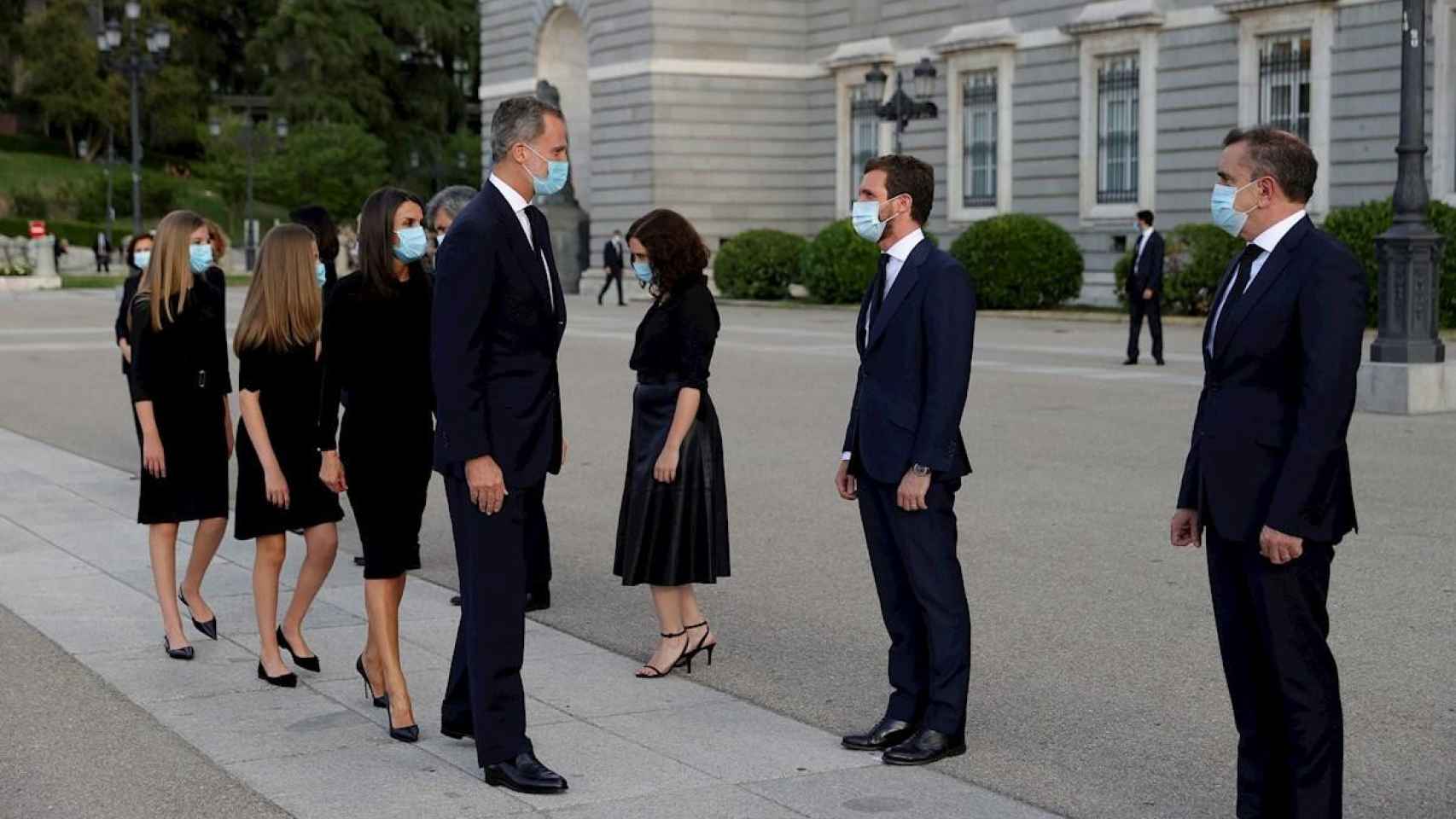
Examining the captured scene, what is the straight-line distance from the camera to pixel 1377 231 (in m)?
29.8

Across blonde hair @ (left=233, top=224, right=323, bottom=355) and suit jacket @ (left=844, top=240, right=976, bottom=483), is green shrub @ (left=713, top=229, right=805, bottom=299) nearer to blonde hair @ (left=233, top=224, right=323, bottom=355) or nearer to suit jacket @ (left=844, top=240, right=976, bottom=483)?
blonde hair @ (left=233, top=224, right=323, bottom=355)

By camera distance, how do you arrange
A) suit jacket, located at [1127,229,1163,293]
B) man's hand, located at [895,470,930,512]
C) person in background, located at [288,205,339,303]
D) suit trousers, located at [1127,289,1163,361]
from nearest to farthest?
man's hand, located at [895,470,930,512]
person in background, located at [288,205,339,303]
suit trousers, located at [1127,289,1163,361]
suit jacket, located at [1127,229,1163,293]

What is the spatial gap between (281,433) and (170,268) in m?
0.98

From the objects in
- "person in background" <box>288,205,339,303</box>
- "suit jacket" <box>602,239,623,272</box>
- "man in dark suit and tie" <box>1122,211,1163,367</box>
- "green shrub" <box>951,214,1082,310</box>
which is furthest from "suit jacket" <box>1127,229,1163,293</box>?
"suit jacket" <box>602,239,623,272</box>

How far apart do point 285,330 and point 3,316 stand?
33682 mm

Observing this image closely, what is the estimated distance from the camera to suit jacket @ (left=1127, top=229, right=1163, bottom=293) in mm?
23203

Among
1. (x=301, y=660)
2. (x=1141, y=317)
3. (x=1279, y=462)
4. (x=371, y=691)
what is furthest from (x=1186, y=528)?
(x=1141, y=317)

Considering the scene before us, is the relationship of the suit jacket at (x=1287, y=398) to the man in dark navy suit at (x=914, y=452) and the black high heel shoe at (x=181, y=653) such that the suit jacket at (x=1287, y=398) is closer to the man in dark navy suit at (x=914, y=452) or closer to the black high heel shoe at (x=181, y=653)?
the man in dark navy suit at (x=914, y=452)

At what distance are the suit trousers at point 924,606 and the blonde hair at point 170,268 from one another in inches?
124

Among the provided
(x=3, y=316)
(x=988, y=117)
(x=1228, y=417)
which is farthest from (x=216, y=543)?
(x=988, y=117)

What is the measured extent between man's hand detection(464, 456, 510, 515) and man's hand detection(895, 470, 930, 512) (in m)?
1.26

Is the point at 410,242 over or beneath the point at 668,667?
over

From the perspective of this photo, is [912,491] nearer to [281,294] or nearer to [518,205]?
[518,205]

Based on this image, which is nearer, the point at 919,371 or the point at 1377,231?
the point at 919,371
